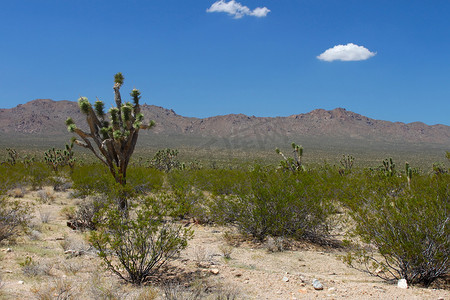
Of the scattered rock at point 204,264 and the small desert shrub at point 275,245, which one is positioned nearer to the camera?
the scattered rock at point 204,264

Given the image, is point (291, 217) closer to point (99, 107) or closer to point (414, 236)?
point (414, 236)

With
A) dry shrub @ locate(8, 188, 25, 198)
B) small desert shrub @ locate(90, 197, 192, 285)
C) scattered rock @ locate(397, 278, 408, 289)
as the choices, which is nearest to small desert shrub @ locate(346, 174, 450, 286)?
scattered rock @ locate(397, 278, 408, 289)

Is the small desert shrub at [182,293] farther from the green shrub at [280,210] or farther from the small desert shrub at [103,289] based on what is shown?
the green shrub at [280,210]

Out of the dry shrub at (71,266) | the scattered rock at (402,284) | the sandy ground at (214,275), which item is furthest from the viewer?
the dry shrub at (71,266)

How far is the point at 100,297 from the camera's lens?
4992 millimetres

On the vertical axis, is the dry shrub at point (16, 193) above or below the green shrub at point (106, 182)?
below

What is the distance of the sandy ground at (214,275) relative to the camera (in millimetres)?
5344

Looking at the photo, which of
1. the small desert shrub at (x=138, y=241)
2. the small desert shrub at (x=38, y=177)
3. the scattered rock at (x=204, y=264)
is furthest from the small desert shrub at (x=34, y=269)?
the small desert shrub at (x=38, y=177)

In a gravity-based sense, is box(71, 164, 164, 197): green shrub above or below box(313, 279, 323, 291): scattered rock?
above

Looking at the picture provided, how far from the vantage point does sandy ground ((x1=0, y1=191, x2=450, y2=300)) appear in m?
5.34

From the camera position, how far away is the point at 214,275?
6414mm

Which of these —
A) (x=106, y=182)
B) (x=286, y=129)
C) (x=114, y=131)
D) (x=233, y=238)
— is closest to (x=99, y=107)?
(x=114, y=131)

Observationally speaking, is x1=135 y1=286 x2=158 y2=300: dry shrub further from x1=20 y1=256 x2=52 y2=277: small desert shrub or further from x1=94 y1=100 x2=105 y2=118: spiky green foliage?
x1=94 y1=100 x2=105 y2=118: spiky green foliage

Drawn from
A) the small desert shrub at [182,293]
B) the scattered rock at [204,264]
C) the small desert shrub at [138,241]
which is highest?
the small desert shrub at [138,241]
